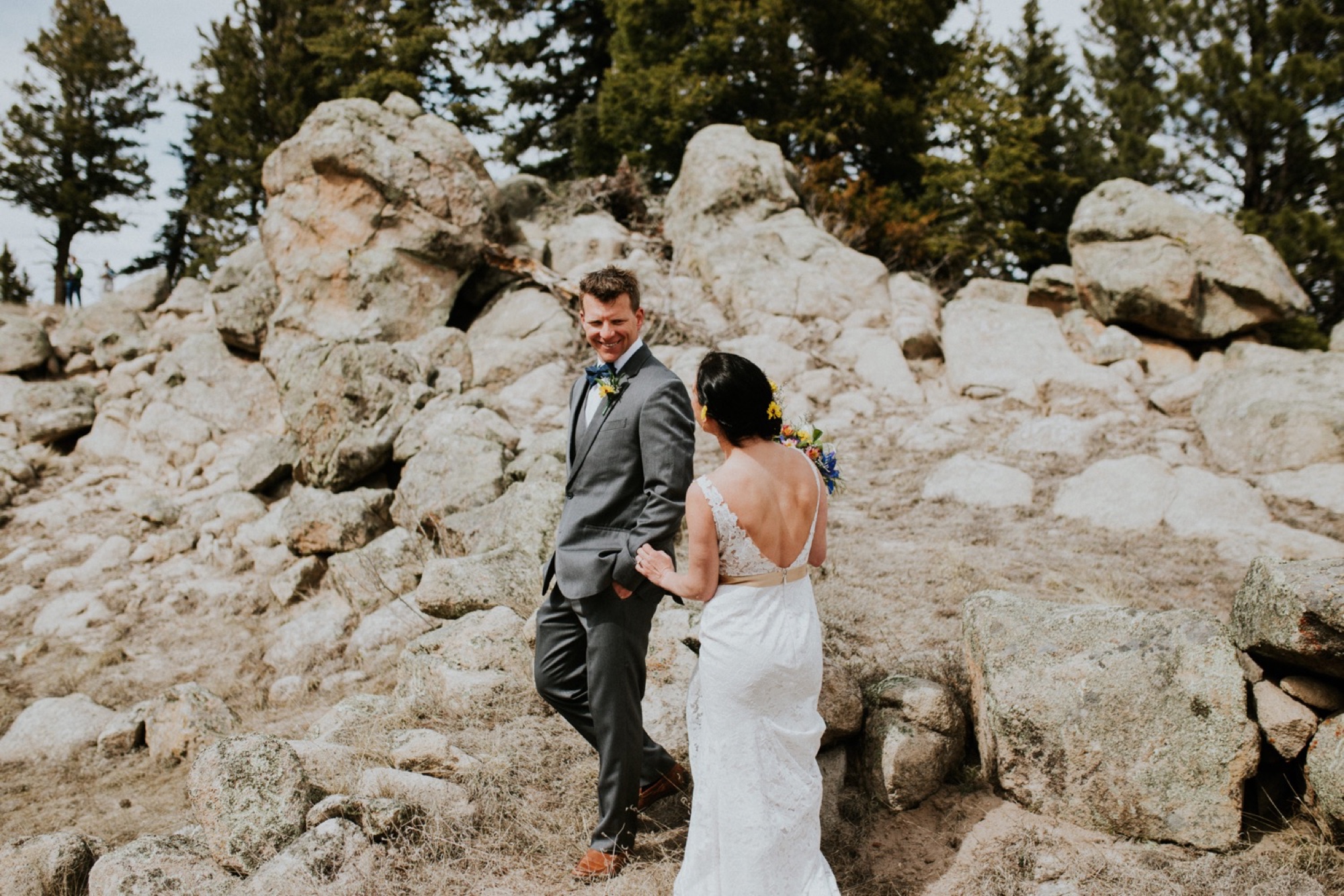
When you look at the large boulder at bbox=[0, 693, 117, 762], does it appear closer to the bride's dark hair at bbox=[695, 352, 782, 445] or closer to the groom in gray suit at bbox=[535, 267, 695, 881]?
the groom in gray suit at bbox=[535, 267, 695, 881]

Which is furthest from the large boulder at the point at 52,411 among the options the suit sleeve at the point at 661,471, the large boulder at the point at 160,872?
the suit sleeve at the point at 661,471

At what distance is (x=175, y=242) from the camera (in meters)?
24.7

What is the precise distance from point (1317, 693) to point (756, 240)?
423 inches

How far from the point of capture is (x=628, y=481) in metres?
3.04

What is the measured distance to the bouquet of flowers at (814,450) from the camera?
3.32 meters

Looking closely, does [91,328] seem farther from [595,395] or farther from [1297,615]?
[1297,615]

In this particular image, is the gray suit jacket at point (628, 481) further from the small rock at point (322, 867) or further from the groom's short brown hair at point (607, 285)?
the small rock at point (322, 867)

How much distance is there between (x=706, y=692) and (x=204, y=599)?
24.7ft

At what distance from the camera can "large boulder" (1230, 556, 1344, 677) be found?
311 cm

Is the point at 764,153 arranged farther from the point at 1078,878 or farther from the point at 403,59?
the point at 1078,878

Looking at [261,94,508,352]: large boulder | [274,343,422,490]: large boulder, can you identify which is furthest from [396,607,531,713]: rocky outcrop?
[261,94,508,352]: large boulder

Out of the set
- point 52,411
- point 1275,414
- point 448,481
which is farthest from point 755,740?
point 52,411

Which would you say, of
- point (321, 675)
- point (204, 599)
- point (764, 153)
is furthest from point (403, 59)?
point (321, 675)

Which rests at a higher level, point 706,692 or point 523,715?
point 706,692
